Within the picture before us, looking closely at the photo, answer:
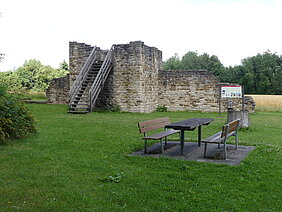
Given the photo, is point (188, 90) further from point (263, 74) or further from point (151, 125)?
point (263, 74)

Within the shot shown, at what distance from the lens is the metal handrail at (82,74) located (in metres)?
18.7

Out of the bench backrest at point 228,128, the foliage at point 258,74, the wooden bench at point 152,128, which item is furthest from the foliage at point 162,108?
the foliage at point 258,74

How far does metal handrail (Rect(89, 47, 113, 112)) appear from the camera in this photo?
18.2 metres

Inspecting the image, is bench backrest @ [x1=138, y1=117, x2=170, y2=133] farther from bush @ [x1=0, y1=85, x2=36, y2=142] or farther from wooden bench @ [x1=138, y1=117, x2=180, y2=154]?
bush @ [x1=0, y1=85, x2=36, y2=142]

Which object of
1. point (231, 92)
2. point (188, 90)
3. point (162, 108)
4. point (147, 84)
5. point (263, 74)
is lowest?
point (162, 108)

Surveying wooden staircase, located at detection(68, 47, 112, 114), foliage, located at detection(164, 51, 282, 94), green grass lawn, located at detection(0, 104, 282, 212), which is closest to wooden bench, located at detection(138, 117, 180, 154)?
green grass lawn, located at detection(0, 104, 282, 212)

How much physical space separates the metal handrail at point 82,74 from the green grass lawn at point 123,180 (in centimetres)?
1006

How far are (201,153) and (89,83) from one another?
12218 millimetres

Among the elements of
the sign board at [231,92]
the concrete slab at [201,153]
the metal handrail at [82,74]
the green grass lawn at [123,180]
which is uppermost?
the metal handrail at [82,74]

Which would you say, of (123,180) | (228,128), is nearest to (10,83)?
(123,180)

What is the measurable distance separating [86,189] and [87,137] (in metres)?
4.67

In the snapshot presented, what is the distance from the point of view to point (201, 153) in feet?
25.6

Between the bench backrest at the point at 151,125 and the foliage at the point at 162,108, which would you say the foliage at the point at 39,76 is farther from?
the bench backrest at the point at 151,125

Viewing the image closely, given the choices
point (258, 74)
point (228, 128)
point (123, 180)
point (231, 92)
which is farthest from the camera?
point (258, 74)
